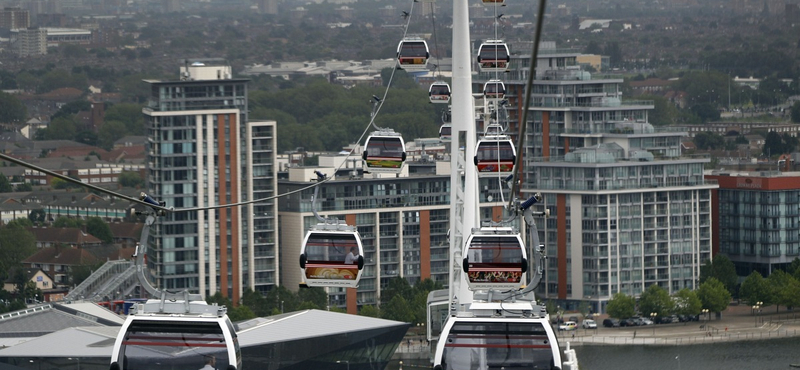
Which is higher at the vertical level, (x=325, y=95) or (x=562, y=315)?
(x=325, y=95)

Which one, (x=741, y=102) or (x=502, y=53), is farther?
(x=741, y=102)

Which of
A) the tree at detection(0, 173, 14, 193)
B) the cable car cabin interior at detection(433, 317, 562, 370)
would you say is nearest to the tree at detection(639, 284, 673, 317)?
the tree at detection(0, 173, 14, 193)

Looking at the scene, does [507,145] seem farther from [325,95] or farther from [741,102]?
[325,95]

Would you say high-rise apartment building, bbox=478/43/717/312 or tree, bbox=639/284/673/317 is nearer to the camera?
tree, bbox=639/284/673/317

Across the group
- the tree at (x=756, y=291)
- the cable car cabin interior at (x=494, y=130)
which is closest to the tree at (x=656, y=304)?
the tree at (x=756, y=291)

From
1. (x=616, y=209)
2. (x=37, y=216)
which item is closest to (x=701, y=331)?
(x=616, y=209)

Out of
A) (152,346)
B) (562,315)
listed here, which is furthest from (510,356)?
(562,315)

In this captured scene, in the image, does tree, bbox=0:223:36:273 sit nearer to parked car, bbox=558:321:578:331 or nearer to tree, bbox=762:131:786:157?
parked car, bbox=558:321:578:331

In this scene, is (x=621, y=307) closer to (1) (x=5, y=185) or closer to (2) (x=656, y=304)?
(2) (x=656, y=304)
